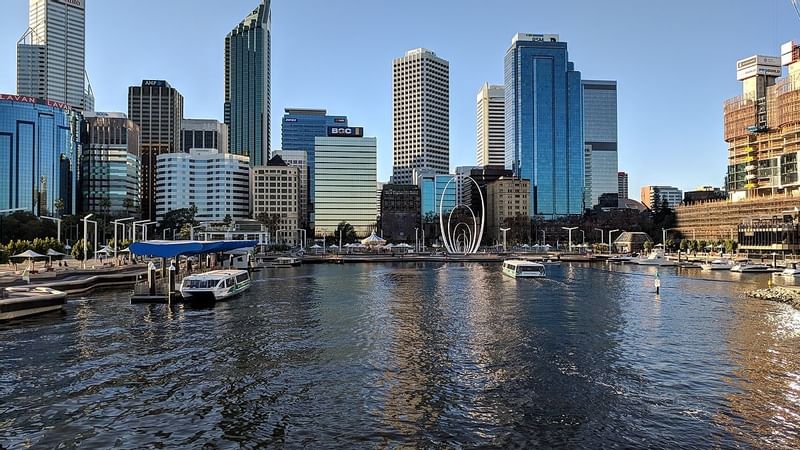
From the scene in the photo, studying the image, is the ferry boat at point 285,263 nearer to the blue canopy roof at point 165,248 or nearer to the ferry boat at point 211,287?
the ferry boat at point 211,287

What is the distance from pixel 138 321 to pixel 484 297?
124 feet

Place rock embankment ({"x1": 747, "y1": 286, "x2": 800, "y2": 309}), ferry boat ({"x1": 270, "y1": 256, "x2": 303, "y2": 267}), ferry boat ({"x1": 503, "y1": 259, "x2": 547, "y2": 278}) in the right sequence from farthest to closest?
1. ferry boat ({"x1": 270, "y1": 256, "x2": 303, "y2": 267})
2. ferry boat ({"x1": 503, "y1": 259, "x2": 547, "y2": 278})
3. rock embankment ({"x1": 747, "y1": 286, "x2": 800, "y2": 309})

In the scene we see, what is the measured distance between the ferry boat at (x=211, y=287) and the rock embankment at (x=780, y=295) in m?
60.3

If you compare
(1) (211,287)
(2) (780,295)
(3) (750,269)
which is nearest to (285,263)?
(1) (211,287)

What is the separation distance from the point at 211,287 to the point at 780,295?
209 ft

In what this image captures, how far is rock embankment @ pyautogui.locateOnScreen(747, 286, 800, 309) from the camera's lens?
58.4m

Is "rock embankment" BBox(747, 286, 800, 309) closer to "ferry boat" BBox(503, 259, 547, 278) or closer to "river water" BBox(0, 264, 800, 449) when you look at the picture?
"river water" BBox(0, 264, 800, 449)

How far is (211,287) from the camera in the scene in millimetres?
62062

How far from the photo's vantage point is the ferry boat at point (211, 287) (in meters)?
59.2

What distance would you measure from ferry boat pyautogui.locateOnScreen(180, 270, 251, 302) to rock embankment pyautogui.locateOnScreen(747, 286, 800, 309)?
198ft

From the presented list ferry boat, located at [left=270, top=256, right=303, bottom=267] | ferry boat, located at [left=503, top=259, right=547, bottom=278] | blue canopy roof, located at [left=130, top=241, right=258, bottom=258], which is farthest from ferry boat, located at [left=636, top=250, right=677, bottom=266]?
blue canopy roof, located at [left=130, top=241, right=258, bottom=258]

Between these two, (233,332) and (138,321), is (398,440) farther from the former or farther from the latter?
(138,321)

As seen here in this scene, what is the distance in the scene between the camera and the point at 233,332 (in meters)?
42.1

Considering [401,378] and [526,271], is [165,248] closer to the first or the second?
[401,378]
